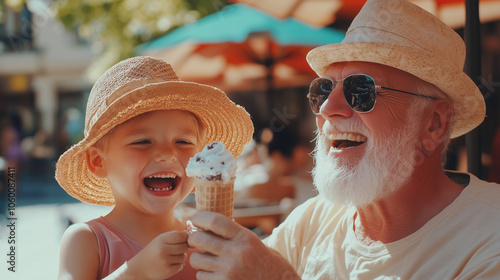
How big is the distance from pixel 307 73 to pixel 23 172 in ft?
54.6

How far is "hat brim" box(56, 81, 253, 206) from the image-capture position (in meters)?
2.21

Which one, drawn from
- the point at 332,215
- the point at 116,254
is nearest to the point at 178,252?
the point at 116,254

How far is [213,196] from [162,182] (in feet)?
1.44

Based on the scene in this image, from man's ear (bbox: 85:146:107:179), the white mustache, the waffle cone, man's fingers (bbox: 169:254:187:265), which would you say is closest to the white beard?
the white mustache

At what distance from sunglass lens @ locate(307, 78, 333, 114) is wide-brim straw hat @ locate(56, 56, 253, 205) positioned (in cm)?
35

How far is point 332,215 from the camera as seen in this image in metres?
2.80

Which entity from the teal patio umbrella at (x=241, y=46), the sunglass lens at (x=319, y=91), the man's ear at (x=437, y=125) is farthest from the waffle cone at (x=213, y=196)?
the teal patio umbrella at (x=241, y=46)

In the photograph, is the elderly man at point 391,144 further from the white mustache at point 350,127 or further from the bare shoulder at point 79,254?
the bare shoulder at point 79,254

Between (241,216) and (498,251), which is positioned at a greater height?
(241,216)

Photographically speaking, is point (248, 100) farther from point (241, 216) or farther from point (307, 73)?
point (241, 216)

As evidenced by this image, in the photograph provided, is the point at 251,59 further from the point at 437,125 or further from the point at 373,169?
the point at 373,169

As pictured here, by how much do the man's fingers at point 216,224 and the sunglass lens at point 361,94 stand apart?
3.26 feet

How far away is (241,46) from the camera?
7195 mm

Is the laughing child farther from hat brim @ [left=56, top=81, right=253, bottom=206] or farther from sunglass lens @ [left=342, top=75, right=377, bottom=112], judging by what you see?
sunglass lens @ [left=342, top=75, right=377, bottom=112]
